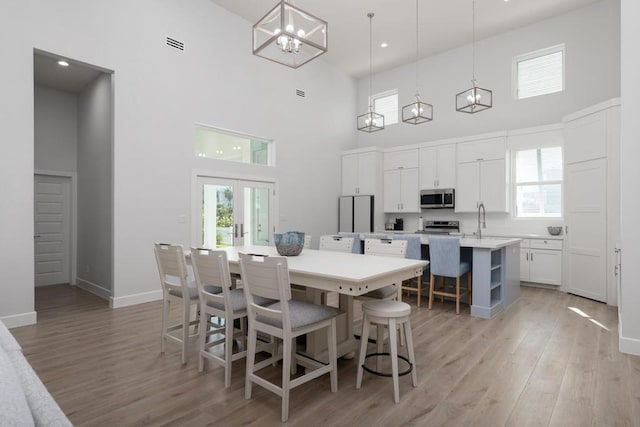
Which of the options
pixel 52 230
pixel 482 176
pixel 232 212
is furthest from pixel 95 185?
pixel 482 176

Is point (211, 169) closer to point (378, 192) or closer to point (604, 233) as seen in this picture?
point (378, 192)

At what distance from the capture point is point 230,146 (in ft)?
19.0

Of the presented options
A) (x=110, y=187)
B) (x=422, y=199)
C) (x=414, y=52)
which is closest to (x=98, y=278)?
(x=110, y=187)

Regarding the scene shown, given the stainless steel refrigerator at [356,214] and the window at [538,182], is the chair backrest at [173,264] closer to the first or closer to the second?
the stainless steel refrigerator at [356,214]

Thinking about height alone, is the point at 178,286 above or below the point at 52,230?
below

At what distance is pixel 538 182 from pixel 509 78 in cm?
197

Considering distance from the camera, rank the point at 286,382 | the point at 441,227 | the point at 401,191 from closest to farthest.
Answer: the point at 286,382 < the point at 441,227 < the point at 401,191

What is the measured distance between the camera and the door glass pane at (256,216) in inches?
236

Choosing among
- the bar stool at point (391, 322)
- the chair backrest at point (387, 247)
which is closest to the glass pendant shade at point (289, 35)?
the chair backrest at point (387, 247)

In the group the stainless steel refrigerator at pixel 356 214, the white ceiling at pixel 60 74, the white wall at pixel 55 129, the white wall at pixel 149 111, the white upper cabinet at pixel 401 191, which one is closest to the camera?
the white wall at pixel 149 111

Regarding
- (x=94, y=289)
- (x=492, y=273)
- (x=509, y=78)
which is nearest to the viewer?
(x=492, y=273)

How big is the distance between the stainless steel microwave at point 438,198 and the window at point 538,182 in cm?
107

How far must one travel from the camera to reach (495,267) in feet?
13.5

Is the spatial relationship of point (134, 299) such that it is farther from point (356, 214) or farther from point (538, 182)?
point (538, 182)
